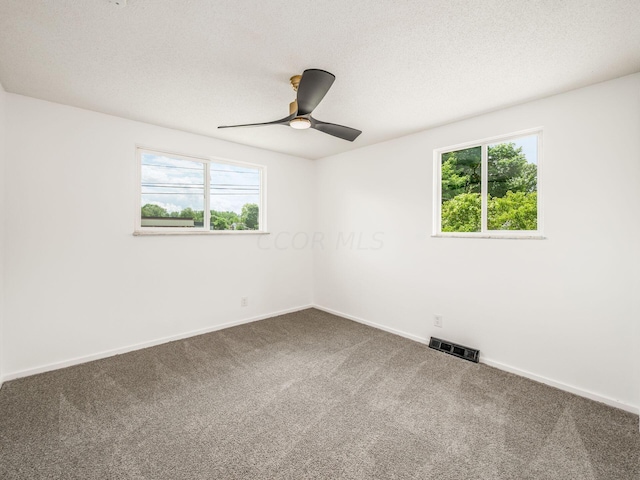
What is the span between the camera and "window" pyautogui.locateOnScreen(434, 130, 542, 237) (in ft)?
8.43

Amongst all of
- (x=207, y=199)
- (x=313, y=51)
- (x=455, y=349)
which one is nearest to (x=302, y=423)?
(x=455, y=349)

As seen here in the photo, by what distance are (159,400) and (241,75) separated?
2444 millimetres

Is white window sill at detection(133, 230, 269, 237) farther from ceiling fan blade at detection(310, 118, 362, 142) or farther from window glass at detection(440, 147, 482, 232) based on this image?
window glass at detection(440, 147, 482, 232)

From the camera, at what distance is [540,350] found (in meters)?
2.45

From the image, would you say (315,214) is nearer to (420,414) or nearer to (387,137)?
(387,137)

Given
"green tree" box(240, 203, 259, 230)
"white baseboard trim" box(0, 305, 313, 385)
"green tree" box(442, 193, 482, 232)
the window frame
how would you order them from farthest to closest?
"green tree" box(240, 203, 259, 230), the window frame, "green tree" box(442, 193, 482, 232), "white baseboard trim" box(0, 305, 313, 385)

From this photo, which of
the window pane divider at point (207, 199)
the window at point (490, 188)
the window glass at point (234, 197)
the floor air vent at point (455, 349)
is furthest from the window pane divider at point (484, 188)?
the window pane divider at point (207, 199)

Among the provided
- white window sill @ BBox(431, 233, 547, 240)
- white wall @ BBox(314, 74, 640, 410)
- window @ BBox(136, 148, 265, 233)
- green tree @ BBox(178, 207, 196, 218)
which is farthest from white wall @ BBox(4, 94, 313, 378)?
white window sill @ BBox(431, 233, 547, 240)

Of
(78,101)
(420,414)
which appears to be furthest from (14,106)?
(420,414)

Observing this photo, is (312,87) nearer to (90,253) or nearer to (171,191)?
(171,191)

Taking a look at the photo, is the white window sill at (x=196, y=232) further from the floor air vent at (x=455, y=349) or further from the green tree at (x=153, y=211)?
the floor air vent at (x=455, y=349)

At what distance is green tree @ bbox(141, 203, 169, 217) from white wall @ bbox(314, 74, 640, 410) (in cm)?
255

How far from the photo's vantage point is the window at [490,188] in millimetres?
2570

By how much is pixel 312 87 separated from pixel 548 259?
90.9 inches
